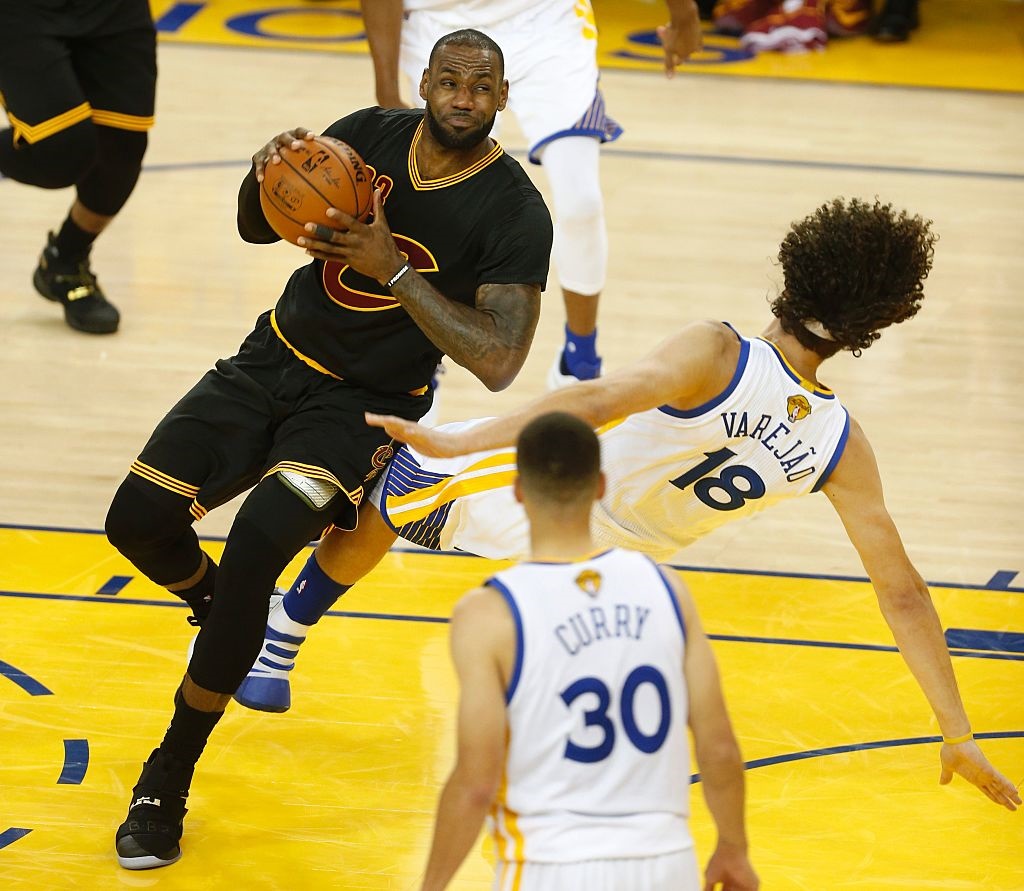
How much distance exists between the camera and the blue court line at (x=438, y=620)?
14.4 feet

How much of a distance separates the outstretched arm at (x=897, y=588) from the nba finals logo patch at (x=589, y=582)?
113cm

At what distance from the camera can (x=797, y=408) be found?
10.7ft

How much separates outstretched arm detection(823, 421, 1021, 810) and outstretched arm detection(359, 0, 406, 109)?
2585 mm

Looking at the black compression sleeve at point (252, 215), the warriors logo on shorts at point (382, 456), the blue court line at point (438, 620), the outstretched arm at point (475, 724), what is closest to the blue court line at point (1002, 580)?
the blue court line at point (438, 620)

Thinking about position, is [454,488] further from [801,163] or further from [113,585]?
[801,163]

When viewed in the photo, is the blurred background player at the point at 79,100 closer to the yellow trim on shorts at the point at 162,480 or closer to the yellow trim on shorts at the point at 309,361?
the yellow trim on shorts at the point at 309,361

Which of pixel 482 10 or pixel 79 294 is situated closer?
pixel 482 10

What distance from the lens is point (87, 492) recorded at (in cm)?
517

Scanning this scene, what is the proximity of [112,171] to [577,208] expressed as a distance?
1.87 metres

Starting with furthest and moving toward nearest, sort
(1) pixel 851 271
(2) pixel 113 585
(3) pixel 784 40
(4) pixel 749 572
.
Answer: (3) pixel 784 40, (4) pixel 749 572, (2) pixel 113 585, (1) pixel 851 271

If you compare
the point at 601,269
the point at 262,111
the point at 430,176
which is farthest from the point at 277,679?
the point at 262,111

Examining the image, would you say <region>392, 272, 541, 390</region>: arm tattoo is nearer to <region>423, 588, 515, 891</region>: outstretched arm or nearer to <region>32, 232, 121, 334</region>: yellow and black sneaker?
<region>423, 588, 515, 891</region>: outstretched arm

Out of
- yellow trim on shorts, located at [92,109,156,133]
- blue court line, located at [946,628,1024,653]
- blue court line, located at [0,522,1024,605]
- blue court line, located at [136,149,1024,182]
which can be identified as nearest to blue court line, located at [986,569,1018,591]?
blue court line, located at [0,522,1024,605]

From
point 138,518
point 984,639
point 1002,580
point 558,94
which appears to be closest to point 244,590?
point 138,518
